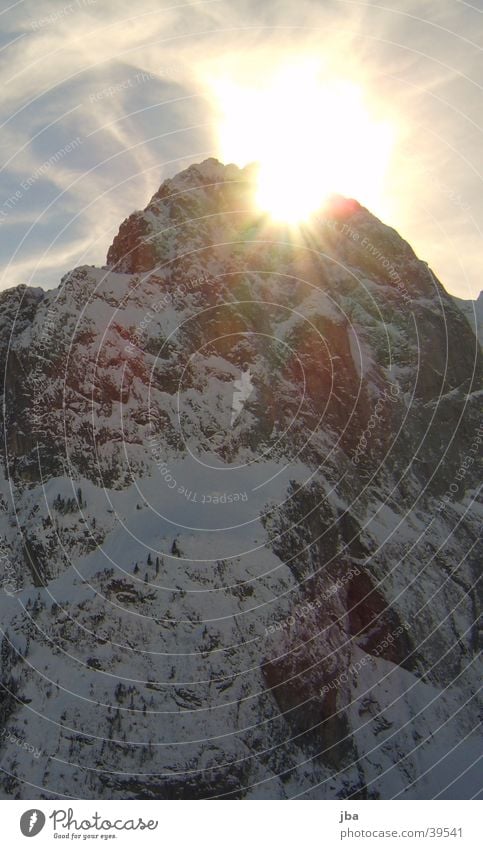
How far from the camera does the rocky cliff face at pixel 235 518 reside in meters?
89.5

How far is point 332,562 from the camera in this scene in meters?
112

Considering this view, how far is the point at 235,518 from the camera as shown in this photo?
108m

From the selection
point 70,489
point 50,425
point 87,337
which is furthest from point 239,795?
point 87,337

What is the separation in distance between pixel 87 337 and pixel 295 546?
140 feet
